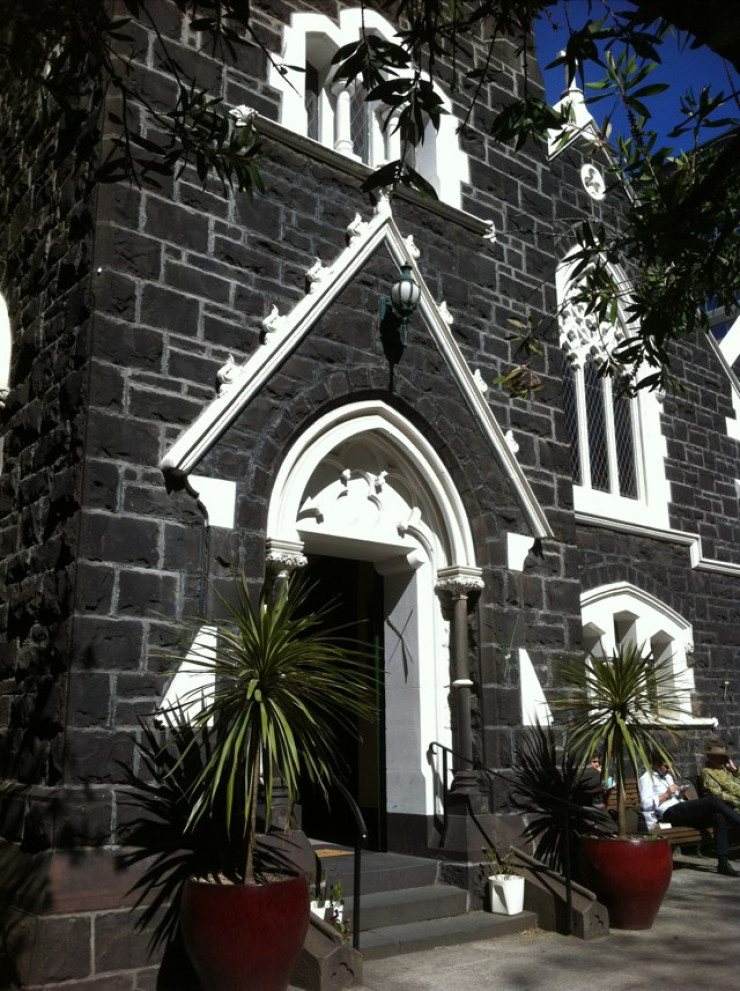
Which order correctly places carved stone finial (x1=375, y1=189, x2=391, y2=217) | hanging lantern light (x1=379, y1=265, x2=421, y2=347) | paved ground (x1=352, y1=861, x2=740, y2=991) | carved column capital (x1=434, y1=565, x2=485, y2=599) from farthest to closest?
1. carved stone finial (x1=375, y1=189, x2=391, y2=217)
2. carved column capital (x1=434, y1=565, x2=485, y2=599)
3. hanging lantern light (x1=379, y1=265, x2=421, y2=347)
4. paved ground (x1=352, y1=861, x2=740, y2=991)

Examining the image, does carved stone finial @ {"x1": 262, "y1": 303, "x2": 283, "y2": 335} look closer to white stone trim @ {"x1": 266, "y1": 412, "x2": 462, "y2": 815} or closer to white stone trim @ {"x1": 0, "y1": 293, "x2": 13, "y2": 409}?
white stone trim @ {"x1": 266, "y1": 412, "x2": 462, "y2": 815}

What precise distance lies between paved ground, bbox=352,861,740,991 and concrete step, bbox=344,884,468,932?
414mm

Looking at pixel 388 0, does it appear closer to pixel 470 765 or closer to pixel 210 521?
pixel 210 521

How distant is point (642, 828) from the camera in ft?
34.0

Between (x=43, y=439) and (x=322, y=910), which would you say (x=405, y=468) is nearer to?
(x=43, y=439)

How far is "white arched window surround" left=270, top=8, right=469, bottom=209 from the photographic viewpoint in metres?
8.74

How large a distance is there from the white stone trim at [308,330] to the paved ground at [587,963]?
139 inches

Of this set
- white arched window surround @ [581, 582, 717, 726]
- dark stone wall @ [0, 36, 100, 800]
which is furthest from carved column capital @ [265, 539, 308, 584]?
white arched window surround @ [581, 582, 717, 726]

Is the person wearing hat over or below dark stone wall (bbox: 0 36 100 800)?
below

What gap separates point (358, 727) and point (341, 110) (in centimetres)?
593

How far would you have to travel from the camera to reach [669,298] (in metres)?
5.91

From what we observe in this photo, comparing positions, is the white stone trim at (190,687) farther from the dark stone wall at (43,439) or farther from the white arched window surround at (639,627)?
the white arched window surround at (639,627)

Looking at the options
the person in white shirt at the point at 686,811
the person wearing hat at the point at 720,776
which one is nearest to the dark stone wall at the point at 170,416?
the person in white shirt at the point at 686,811

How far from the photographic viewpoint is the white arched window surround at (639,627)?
10898 millimetres
